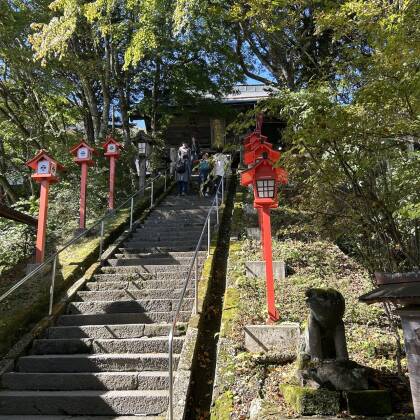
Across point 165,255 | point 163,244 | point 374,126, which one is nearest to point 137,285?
point 165,255

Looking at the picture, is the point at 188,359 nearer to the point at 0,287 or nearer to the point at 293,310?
the point at 293,310

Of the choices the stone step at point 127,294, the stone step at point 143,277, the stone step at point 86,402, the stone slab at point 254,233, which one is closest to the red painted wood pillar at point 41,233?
the stone step at point 143,277

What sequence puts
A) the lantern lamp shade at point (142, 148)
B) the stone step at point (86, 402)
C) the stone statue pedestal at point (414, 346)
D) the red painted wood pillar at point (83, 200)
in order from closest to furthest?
the stone statue pedestal at point (414, 346), the stone step at point (86, 402), the red painted wood pillar at point (83, 200), the lantern lamp shade at point (142, 148)

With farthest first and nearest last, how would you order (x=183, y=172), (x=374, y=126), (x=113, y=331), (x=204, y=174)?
(x=204, y=174) → (x=183, y=172) → (x=113, y=331) → (x=374, y=126)

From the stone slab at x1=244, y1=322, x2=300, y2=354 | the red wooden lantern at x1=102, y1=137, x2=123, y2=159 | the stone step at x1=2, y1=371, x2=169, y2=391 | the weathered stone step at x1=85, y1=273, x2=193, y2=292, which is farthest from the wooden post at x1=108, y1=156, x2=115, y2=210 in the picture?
the stone slab at x1=244, y1=322, x2=300, y2=354

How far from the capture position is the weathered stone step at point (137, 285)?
7.88 m

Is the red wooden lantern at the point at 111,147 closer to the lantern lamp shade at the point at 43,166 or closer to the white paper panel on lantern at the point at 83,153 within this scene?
the white paper panel on lantern at the point at 83,153

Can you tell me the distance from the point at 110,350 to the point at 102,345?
137 mm

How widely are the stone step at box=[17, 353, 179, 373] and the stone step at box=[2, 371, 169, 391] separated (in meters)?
0.15

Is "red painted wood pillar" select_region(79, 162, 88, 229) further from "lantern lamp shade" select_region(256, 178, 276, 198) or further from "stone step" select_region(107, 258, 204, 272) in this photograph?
"lantern lamp shade" select_region(256, 178, 276, 198)

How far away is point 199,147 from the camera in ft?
66.1

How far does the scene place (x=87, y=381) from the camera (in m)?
5.62

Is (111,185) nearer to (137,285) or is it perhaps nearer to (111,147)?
(111,147)

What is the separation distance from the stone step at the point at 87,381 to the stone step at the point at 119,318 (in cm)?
125
